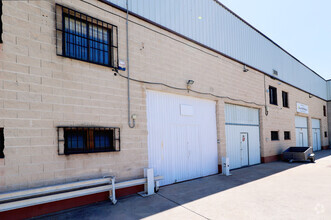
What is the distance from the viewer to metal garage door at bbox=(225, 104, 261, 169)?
9641mm

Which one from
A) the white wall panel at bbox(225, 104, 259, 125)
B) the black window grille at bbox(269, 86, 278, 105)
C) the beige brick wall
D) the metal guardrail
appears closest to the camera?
the metal guardrail

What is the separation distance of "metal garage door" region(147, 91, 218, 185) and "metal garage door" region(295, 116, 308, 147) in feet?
36.8

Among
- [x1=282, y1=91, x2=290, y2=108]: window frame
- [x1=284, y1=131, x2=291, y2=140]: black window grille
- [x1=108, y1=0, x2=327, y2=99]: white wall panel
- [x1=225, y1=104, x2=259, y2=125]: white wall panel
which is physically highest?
[x1=108, y1=0, x2=327, y2=99]: white wall panel

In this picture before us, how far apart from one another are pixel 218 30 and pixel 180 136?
18.5 feet

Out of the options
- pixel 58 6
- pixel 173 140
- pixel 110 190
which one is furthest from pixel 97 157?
pixel 58 6

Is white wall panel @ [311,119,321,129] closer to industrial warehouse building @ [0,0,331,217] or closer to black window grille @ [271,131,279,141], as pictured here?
black window grille @ [271,131,279,141]

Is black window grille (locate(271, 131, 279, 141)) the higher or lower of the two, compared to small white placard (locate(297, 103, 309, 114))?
lower

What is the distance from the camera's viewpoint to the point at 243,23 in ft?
36.3

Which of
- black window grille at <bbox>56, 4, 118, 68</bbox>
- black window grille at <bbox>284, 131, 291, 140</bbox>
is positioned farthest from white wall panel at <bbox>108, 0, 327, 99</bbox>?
black window grille at <bbox>284, 131, 291, 140</bbox>

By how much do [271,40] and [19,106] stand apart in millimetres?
14826

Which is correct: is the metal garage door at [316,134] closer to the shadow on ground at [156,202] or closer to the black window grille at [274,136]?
the black window grille at [274,136]

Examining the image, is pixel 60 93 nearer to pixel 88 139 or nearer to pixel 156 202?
pixel 88 139

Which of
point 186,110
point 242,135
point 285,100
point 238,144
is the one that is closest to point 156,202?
point 186,110

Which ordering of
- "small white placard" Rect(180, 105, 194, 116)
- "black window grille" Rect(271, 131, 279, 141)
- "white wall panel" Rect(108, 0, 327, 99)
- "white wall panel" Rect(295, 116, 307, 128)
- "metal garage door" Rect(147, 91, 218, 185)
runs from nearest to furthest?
"metal garage door" Rect(147, 91, 218, 185), "white wall panel" Rect(108, 0, 327, 99), "small white placard" Rect(180, 105, 194, 116), "black window grille" Rect(271, 131, 279, 141), "white wall panel" Rect(295, 116, 307, 128)
